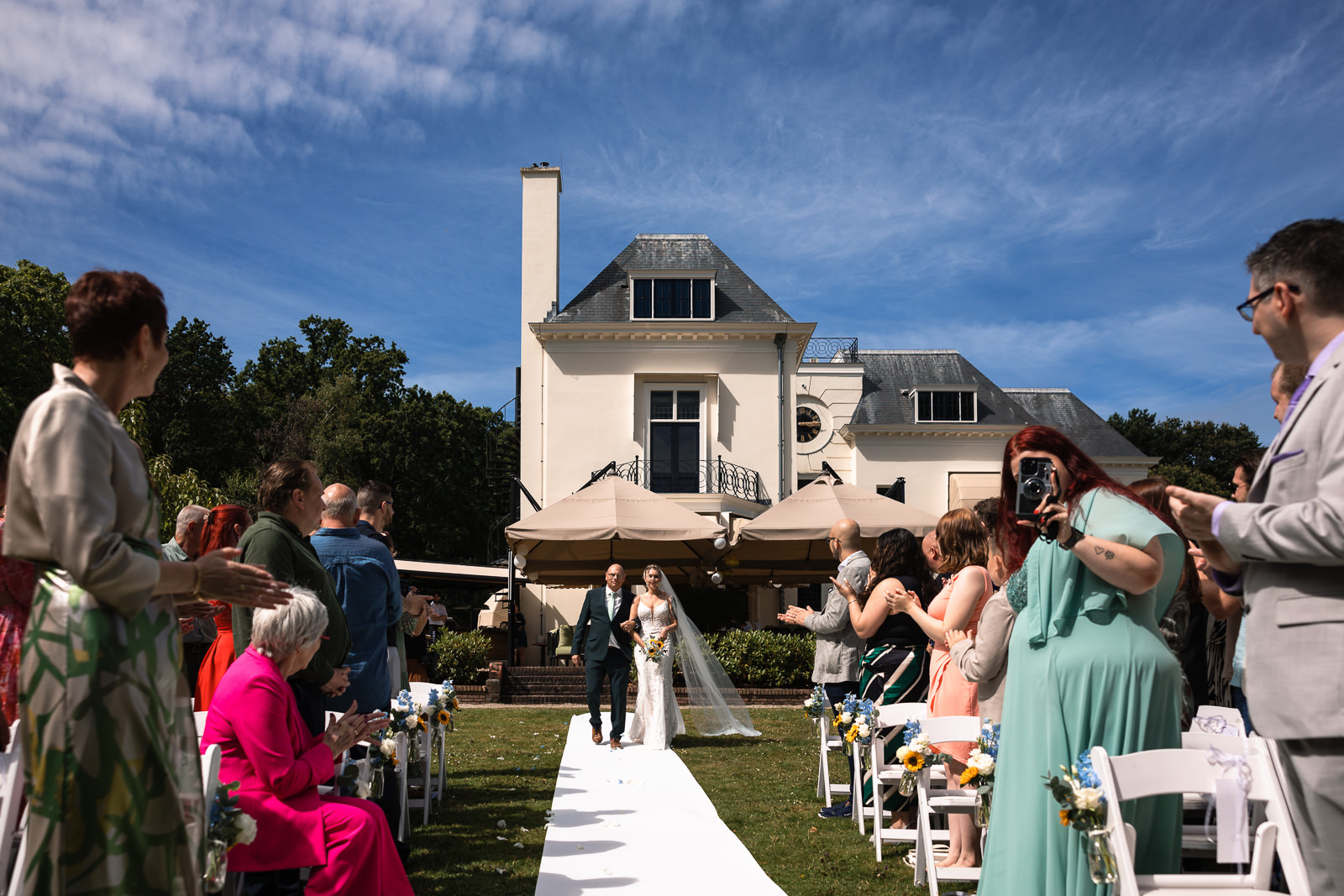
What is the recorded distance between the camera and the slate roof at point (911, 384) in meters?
32.6

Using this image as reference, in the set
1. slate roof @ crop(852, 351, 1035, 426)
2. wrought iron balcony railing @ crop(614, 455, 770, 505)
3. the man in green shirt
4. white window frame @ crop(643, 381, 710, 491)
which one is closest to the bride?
the man in green shirt

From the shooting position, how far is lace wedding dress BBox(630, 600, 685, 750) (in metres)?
11.3

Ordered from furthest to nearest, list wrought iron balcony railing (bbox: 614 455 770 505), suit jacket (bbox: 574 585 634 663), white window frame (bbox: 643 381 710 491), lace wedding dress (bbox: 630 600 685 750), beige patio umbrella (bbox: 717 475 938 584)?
white window frame (bbox: 643 381 710 491) → wrought iron balcony railing (bbox: 614 455 770 505) → beige patio umbrella (bbox: 717 475 938 584) → suit jacket (bbox: 574 585 634 663) → lace wedding dress (bbox: 630 600 685 750)

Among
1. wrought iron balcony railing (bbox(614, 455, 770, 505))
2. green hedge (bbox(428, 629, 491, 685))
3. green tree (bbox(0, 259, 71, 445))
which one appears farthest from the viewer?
green tree (bbox(0, 259, 71, 445))

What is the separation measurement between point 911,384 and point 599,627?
79.9 feet

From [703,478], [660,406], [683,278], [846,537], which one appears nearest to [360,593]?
[846,537]

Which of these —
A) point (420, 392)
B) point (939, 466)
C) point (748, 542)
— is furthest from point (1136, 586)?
point (420, 392)

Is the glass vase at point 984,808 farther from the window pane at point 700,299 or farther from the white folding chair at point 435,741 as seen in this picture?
the window pane at point 700,299

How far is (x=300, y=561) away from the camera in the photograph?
464cm

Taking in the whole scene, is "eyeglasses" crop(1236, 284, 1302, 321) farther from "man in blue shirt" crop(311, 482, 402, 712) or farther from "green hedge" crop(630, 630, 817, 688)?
"green hedge" crop(630, 630, 817, 688)

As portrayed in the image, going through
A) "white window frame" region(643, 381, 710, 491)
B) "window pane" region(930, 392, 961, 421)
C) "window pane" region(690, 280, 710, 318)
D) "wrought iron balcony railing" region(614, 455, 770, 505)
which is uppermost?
"window pane" region(690, 280, 710, 318)

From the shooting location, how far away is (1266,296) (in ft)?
8.45

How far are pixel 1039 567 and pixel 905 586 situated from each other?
118 inches

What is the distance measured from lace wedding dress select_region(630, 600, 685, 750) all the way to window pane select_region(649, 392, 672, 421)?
12584 millimetres
